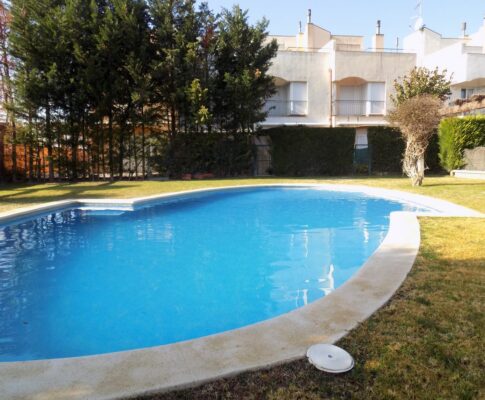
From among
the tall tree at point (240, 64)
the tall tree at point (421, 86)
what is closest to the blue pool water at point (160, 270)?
the tall tree at point (240, 64)

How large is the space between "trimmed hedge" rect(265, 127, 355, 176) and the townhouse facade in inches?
141

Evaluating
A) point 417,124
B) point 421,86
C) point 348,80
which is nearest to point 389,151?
point 421,86

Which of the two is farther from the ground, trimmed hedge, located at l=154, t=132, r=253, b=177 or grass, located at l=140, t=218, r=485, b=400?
trimmed hedge, located at l=154, t=132, r=253, b=177

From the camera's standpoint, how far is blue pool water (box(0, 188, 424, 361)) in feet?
14.9

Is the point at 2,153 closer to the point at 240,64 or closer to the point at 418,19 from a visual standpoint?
the point at 240,64

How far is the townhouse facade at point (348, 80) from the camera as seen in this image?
26656mm

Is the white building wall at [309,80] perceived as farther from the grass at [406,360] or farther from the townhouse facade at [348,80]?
the grass at [406,360]

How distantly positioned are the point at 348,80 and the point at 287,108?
496 centimetres

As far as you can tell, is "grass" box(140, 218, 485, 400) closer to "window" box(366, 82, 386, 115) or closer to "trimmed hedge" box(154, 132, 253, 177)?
"trimmed hedge" box(154, 132, 253, 177)

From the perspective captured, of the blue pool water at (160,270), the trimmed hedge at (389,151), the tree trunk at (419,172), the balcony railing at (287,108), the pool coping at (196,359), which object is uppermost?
the balcony railing at (287,108)

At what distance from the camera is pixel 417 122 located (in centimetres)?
1420

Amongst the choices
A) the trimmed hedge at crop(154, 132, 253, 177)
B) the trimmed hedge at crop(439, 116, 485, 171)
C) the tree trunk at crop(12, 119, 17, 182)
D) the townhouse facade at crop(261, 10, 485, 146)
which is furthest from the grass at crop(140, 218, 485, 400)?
the townhouse facade at crop(261, 10, 485, 146)

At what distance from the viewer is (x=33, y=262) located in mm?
7148

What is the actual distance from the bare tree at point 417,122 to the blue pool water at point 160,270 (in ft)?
12.5
